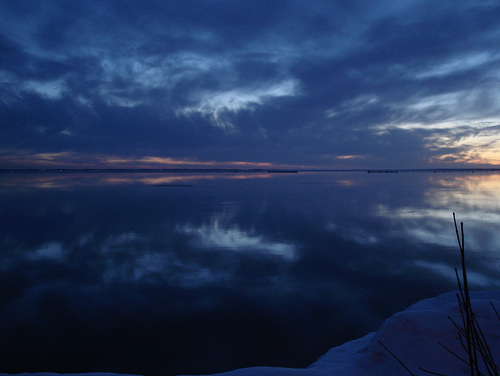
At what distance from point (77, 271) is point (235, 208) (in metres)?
13.6

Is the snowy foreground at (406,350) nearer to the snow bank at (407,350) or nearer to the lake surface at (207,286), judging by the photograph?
the snow bank at (407,350)

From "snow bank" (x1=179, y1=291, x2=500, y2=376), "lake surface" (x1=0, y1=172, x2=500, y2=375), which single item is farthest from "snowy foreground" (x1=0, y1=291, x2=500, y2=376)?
"lake surface" (x1=0, y1=172, x2=500, y2=375)

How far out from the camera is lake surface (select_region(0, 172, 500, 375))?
18.9ft

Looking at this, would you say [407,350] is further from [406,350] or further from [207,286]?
[207,286]

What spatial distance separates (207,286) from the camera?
855cm

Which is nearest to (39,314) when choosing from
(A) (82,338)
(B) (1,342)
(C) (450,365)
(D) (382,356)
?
(B) (1,342)

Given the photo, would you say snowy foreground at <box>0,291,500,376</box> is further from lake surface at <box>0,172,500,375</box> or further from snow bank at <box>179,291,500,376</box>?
lake surface at <box>0,172,500,375</box>

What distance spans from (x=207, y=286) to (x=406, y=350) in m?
5.22

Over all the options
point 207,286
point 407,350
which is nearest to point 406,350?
point 407,350

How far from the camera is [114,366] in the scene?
209 inches

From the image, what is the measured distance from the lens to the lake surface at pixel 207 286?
18.9ft

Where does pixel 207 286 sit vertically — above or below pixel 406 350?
below

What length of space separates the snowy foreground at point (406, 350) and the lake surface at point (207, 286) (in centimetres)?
79

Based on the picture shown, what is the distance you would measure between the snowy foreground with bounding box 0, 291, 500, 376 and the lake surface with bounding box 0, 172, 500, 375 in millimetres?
789
